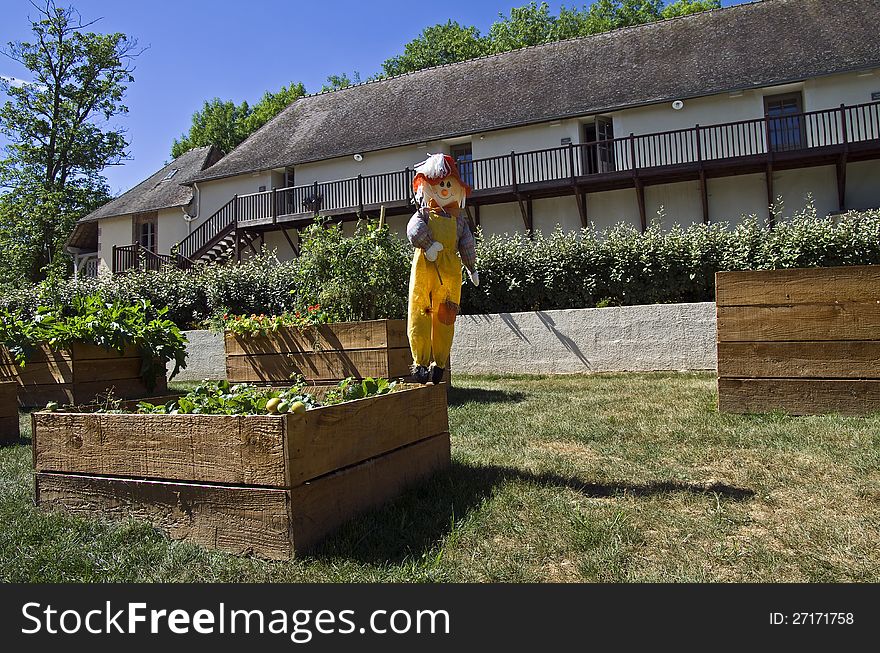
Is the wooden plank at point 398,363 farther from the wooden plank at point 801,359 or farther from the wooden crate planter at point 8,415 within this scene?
the wooden crate planter at point 8,415

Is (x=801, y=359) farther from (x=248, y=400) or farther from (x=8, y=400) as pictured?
(x=8, y=400)

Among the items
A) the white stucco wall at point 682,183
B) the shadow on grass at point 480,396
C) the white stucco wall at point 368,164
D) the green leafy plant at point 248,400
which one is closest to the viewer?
the green leafy plant at point 248,400

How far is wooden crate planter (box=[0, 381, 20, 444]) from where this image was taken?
6215 millimetres

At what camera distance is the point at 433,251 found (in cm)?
461

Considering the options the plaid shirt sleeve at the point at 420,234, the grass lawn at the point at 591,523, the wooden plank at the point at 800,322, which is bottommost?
the grass lawn at the point at 591,523

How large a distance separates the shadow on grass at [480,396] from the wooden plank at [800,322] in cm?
246

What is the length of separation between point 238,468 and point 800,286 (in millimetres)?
4703

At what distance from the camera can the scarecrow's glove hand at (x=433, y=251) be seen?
4605 mm

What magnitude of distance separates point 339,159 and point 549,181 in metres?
8.06

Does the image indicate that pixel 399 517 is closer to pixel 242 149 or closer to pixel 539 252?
pixel 539 252

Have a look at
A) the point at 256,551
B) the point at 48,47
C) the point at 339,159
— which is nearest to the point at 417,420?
the point at 256,551

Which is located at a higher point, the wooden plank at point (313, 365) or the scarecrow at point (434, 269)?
the scarecrow at point (434, 269)

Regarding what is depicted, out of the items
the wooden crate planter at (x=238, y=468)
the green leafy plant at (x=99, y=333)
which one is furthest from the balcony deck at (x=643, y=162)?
the wooden crate planter at (x=238, y=468)


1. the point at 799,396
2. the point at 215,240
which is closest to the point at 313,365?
the point at 799,396
